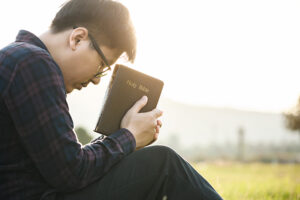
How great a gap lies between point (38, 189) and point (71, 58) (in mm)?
655

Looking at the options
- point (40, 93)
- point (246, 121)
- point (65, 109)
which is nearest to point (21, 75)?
point (40, 93)

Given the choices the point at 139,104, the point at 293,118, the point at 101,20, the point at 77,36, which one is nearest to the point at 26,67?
the point at 77,36

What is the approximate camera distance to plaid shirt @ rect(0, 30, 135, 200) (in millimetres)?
1340

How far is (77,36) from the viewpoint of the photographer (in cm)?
166

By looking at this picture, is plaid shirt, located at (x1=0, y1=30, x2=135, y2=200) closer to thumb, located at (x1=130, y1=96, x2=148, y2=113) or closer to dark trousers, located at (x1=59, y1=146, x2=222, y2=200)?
dark trousers, located at (x1=59, y1=146, x2=222, y2=200)

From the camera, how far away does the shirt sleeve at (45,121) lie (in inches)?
52.7

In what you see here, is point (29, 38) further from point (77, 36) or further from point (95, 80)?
point (95, 80)

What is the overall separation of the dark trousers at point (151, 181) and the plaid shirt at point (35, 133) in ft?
0.32

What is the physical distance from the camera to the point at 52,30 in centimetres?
174

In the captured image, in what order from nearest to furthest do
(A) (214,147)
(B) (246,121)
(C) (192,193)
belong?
(C) (192,193)
(A) (214,147)
(B) (246,121)

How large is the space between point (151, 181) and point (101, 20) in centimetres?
90

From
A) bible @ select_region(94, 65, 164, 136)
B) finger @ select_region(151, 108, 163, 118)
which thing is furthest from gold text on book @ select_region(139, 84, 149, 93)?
finger @ select_region(151, 108, 163, 118)

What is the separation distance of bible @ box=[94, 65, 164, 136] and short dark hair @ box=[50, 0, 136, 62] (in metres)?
0.16

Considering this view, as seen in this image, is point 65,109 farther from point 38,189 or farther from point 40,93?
point 38,189
